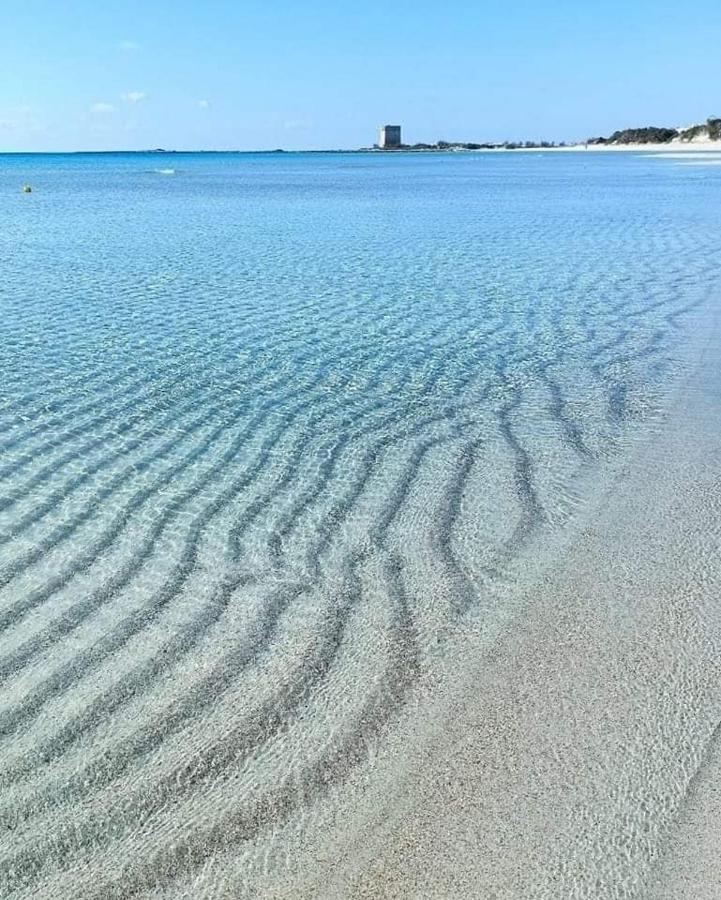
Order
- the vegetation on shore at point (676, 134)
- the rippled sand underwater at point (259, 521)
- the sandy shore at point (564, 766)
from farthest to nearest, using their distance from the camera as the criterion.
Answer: the vegetation on shore at point (676, 134) < the rippled sand underwater at point (259, 521) < the sandy shore at point (564, 766)

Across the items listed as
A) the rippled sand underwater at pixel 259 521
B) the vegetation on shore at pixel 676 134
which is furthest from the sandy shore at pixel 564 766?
the vegetation on shore at pixel 676 134

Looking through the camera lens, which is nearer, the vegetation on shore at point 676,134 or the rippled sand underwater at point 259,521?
the rippled sand underwater at point 259,521

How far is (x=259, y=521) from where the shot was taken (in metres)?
6.71

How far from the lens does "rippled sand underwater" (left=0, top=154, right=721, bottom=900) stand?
3.91 metres

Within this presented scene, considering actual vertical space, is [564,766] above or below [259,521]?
above

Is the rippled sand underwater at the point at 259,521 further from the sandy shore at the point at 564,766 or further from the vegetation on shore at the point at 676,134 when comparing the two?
the vegetation on shore at the point at 676,134

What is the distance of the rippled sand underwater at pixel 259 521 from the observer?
3.91 meters

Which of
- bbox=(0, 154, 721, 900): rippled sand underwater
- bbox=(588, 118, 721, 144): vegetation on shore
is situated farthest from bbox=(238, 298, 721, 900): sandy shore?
bbox=(588, 118, 721, 144): vegetation on shore

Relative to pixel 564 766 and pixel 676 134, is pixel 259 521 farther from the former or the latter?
pixel 676 134

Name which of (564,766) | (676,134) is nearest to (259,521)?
(564,766)

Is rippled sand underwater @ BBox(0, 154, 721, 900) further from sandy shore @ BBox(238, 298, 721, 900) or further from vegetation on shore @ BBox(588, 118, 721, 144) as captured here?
vegetation on shore @ BBox(588, 118, 721, 144)

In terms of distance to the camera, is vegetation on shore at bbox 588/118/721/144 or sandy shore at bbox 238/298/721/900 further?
vegetation on shore at bbox 588/118/721/144

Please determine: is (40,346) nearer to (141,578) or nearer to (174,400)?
(174,400)

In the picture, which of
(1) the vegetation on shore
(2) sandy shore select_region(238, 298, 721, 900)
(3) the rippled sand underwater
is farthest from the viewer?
(1) the vegetation on shore
